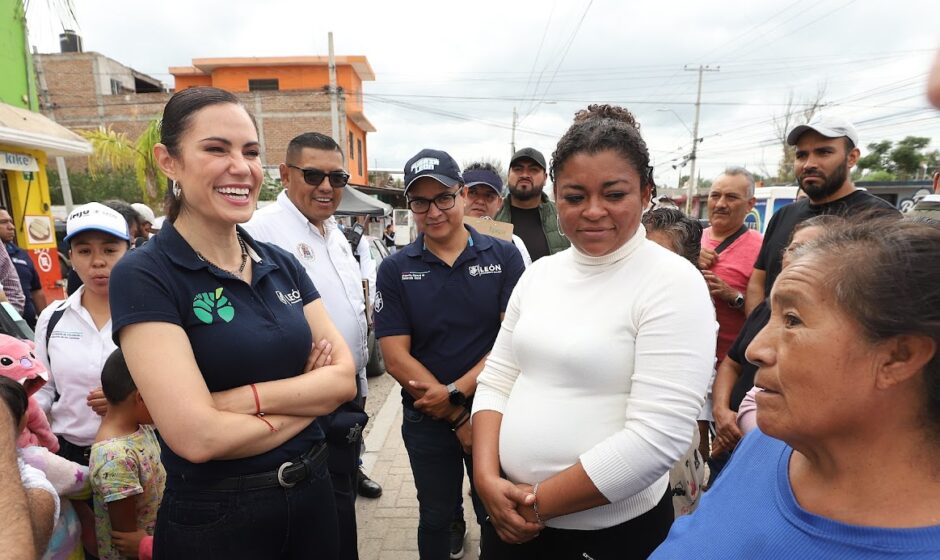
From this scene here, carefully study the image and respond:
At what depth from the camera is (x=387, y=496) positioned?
12.8 feet

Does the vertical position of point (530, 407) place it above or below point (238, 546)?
above

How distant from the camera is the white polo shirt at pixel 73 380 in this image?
7.64 feet

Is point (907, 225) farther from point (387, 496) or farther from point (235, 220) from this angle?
point (387, 496)

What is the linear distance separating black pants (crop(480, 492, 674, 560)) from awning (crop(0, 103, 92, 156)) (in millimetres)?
9226

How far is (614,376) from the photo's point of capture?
5.17 feet

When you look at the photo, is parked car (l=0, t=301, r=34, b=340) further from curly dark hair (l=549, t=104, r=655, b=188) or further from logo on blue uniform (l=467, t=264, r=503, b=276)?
curly dark hair (l=549, t=104, r=655, b=188)

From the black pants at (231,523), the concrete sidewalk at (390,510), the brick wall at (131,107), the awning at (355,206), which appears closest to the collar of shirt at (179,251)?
the black pants at (231,523)

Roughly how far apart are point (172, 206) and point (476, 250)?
1395 mm

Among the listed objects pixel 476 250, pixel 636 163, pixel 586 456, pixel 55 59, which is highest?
pixel 55 59

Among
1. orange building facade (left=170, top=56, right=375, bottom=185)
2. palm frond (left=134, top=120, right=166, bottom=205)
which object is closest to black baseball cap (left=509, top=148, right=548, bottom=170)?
palm frond (left=134, top=120, right=166, bottom=205)

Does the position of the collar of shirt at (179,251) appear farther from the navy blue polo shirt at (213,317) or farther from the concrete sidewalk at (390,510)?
the concrete sidewalk at (390,510)

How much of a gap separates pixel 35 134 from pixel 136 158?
1053cm

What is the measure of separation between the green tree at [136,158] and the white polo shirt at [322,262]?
15499 millimetres

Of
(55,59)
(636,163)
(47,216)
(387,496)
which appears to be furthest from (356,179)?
(636,163)
